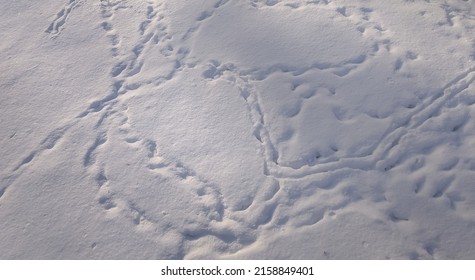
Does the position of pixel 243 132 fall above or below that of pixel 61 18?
below

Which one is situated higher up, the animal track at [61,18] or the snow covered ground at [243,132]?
the animal track at [61,18]

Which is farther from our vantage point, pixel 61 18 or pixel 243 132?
pixel 61 18

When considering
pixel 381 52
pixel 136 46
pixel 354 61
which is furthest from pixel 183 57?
pixel 381 52

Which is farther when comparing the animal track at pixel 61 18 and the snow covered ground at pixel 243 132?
the animal track at pixel 61 18

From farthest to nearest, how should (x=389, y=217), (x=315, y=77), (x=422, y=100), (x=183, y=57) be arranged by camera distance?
(x=183, y=57)
(x=315, y=77)
(x=422, y=100)
(x=389, y=217)

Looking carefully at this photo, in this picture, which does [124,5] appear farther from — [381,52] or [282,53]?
[381,52]

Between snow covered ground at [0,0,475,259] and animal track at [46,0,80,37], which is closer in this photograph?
snow covered ground at [0,0,475,259]

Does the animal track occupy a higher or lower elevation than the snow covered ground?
higher

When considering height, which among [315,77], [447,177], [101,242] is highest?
[315,77]
